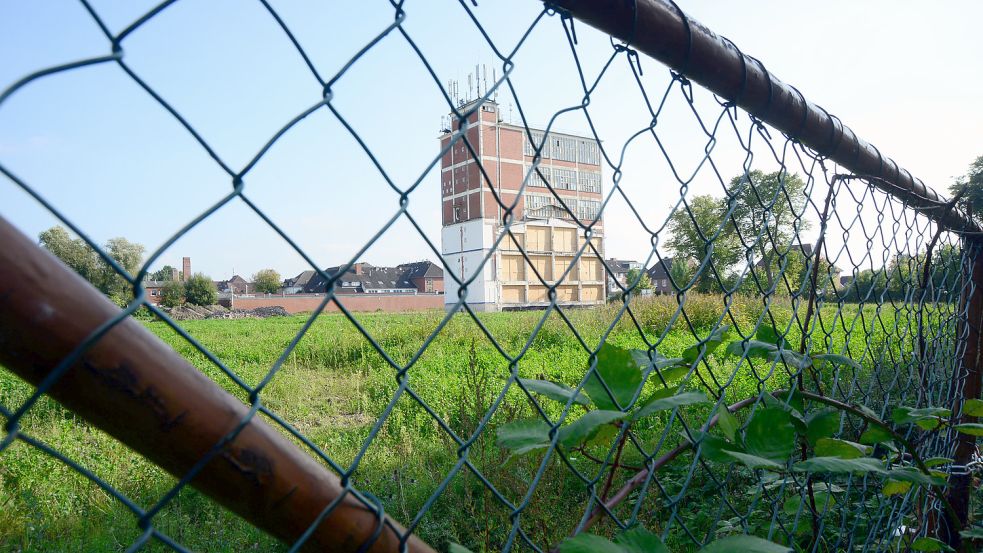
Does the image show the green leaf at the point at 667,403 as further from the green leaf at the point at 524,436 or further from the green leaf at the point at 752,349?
the green leaf at the point at 752,349

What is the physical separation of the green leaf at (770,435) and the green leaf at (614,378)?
0.77 ft

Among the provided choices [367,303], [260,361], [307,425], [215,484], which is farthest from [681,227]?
[215,484]

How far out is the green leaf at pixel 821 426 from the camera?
106 cm

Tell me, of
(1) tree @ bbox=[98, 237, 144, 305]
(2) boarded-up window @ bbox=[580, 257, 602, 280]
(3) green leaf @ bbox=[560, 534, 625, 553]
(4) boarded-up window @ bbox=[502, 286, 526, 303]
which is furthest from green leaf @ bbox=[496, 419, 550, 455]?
(4) boarded-up window @ bbox=[502, 286, 526, 303]

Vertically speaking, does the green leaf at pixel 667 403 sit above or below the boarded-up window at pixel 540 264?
below

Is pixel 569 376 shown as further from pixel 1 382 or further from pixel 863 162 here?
pixel 1 382

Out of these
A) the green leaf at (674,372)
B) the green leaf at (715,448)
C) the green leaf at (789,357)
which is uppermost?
the green leaf at (789,357)

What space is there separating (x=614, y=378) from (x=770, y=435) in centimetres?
29

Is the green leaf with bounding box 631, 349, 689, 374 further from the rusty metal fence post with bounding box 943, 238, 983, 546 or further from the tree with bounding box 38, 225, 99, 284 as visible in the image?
the rusty metal fence post with bounding box 943, 238, 983, 546

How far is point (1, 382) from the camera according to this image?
5.80m

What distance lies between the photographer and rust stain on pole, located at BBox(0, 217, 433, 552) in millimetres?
395

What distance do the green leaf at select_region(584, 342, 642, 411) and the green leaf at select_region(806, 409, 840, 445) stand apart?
41 cm

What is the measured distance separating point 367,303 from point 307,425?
19042 millimetres

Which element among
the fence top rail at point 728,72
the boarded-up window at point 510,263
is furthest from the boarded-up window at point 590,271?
the fence top rail at point 728,72
